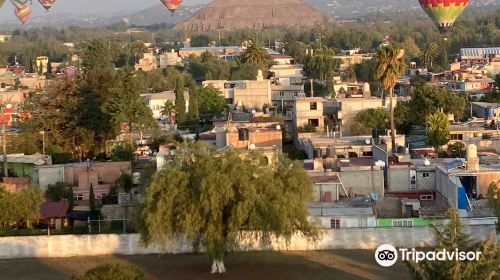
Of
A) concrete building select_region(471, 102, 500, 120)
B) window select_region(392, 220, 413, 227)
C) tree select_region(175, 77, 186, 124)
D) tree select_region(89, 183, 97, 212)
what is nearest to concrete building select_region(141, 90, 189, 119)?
tree select_region(175, 77, 186, 124)

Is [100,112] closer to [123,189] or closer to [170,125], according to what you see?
[170,125]

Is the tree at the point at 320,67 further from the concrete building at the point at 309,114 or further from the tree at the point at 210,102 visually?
the concrete building at the point at 309,114

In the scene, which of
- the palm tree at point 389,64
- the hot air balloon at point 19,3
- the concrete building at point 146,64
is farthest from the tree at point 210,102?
the hot air balloon at point 19,3

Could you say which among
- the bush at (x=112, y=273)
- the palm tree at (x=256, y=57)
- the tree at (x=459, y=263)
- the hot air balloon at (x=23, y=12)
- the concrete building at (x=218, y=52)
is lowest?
the bush at (x=112, y=273)

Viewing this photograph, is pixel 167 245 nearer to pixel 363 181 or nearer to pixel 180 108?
pixel 363 181

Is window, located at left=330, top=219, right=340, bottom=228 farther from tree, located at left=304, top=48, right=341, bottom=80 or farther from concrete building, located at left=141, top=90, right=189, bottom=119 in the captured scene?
tree, located at left=304, top=48, right=341, bottom=80
